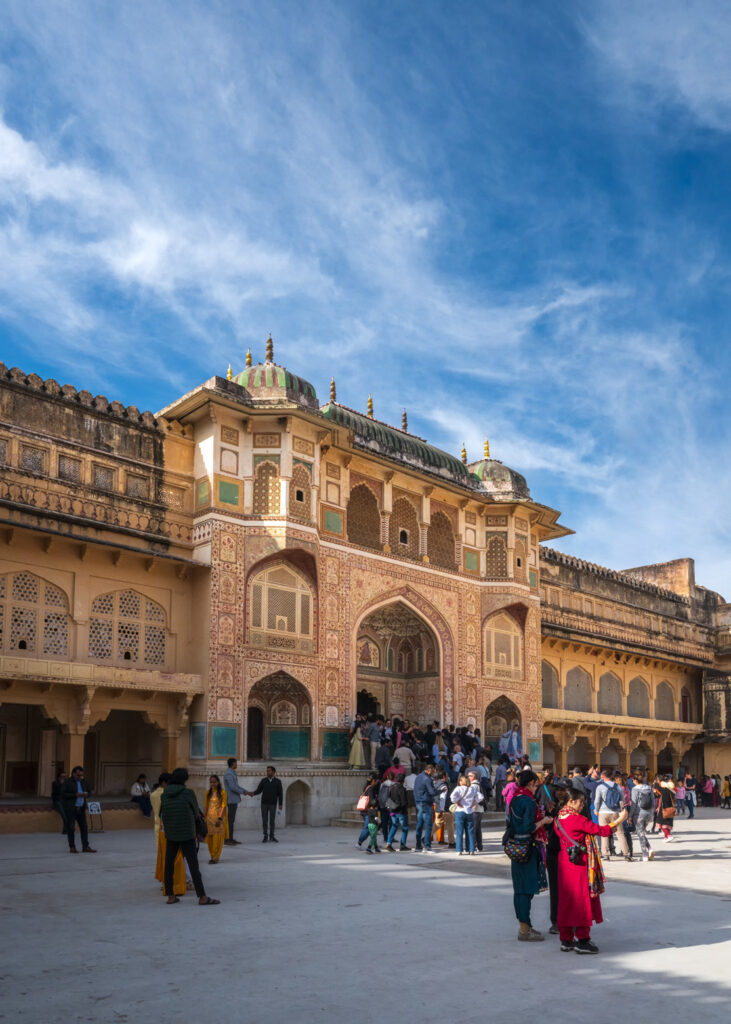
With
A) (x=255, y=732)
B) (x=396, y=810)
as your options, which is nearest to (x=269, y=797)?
(x=396, y=810)

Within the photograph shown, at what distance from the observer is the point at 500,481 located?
2519 cm

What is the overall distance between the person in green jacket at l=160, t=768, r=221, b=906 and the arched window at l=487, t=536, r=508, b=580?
16.7m

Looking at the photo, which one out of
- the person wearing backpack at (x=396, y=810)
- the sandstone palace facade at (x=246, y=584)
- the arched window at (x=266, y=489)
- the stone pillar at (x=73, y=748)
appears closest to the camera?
the person wearing backpack at (x=396, y=810)

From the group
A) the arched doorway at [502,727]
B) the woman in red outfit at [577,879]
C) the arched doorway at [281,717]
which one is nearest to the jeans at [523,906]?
the woman in red outfit at [577,879]

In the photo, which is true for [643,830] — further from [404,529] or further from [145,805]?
[404,529]

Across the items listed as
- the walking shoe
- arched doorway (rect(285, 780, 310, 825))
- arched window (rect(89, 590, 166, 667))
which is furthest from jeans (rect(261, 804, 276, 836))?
the walking shoe

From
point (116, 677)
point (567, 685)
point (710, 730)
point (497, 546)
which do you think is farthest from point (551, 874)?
point (710, 730)

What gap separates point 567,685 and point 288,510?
14.0 meters

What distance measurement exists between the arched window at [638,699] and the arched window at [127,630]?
63.2 feet

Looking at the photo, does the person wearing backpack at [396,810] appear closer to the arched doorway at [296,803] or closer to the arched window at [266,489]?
the arched doorway at [296,803]

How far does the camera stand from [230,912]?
845 centimetres

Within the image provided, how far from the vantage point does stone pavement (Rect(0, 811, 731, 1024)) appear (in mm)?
5434

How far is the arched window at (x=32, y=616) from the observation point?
1666 centimetres

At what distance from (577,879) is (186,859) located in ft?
12.0
